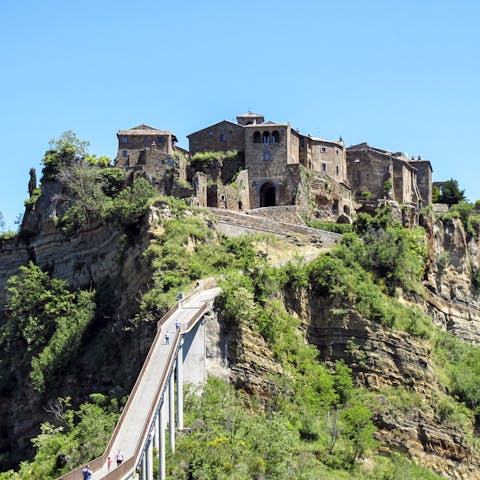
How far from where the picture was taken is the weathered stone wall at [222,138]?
238 feet

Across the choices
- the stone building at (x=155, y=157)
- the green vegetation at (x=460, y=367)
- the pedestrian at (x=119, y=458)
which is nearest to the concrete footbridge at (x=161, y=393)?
the pedestrian at (x=119, y=458)

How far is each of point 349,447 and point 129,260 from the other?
58.9 ft

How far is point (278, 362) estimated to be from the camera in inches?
1916

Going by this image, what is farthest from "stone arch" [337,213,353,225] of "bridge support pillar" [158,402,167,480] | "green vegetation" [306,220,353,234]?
"bridge support pillar" [158,402,167,480]

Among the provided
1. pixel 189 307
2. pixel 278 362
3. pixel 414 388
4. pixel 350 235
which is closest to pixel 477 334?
pixel 350 235

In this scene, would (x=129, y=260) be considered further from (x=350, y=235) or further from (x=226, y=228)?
(x=350, y=235)

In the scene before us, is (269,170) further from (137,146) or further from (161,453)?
(161,453)

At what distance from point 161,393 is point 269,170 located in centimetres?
3495

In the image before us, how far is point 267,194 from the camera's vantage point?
7050cm

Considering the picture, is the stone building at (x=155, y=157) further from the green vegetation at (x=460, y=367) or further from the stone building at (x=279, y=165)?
the green vegetation at (x=460, y=367)

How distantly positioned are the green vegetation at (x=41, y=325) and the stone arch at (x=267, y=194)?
1543cm

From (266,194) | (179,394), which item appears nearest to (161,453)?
(179,394)

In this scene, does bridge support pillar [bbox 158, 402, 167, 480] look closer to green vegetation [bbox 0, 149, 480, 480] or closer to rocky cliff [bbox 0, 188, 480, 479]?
green vegetation [bbox 0, 149, 480, 480]

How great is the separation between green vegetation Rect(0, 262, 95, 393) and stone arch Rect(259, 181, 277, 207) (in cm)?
1543
